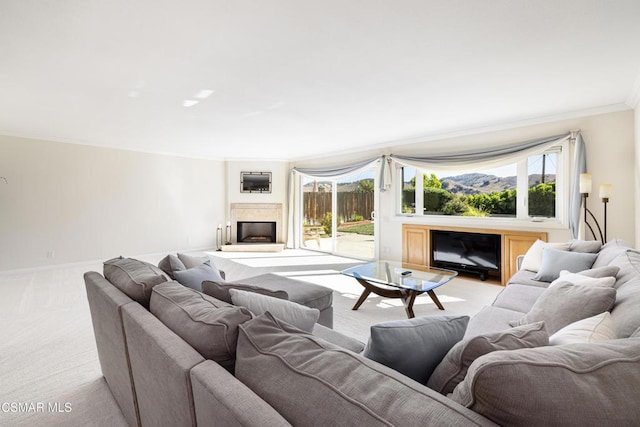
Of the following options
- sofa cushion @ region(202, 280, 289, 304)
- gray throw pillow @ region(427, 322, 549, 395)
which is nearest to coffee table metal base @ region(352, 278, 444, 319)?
sofa cushion @ region(202, 280, 289, 304)

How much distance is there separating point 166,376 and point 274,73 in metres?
2.55

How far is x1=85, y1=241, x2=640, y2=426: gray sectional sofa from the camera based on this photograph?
25.0 inches

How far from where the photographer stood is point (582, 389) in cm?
63

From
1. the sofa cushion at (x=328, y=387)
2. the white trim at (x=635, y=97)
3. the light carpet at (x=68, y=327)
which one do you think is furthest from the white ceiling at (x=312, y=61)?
the light carpet at (x=68, y=327)

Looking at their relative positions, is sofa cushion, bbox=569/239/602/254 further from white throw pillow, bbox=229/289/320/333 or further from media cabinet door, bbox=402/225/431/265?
white throw pillow, bbox=229/289/320/333

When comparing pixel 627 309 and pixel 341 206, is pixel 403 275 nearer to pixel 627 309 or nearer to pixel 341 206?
pixel 627 309

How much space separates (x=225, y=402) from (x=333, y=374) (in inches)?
11.0

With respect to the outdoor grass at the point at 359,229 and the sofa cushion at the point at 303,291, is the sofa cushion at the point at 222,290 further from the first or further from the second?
the outdoor grass at the point at 359,229

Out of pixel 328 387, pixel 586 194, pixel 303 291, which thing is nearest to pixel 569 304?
pixel 328 387

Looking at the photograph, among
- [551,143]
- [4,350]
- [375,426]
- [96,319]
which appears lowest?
[4,350]

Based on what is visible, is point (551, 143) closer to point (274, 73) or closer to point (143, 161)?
point (274, 73)

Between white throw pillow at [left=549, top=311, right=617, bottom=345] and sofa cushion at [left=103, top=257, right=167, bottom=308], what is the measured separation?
1870 mm

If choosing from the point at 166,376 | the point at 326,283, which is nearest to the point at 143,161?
the point at 326,283

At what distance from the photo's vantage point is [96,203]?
19.9ft
